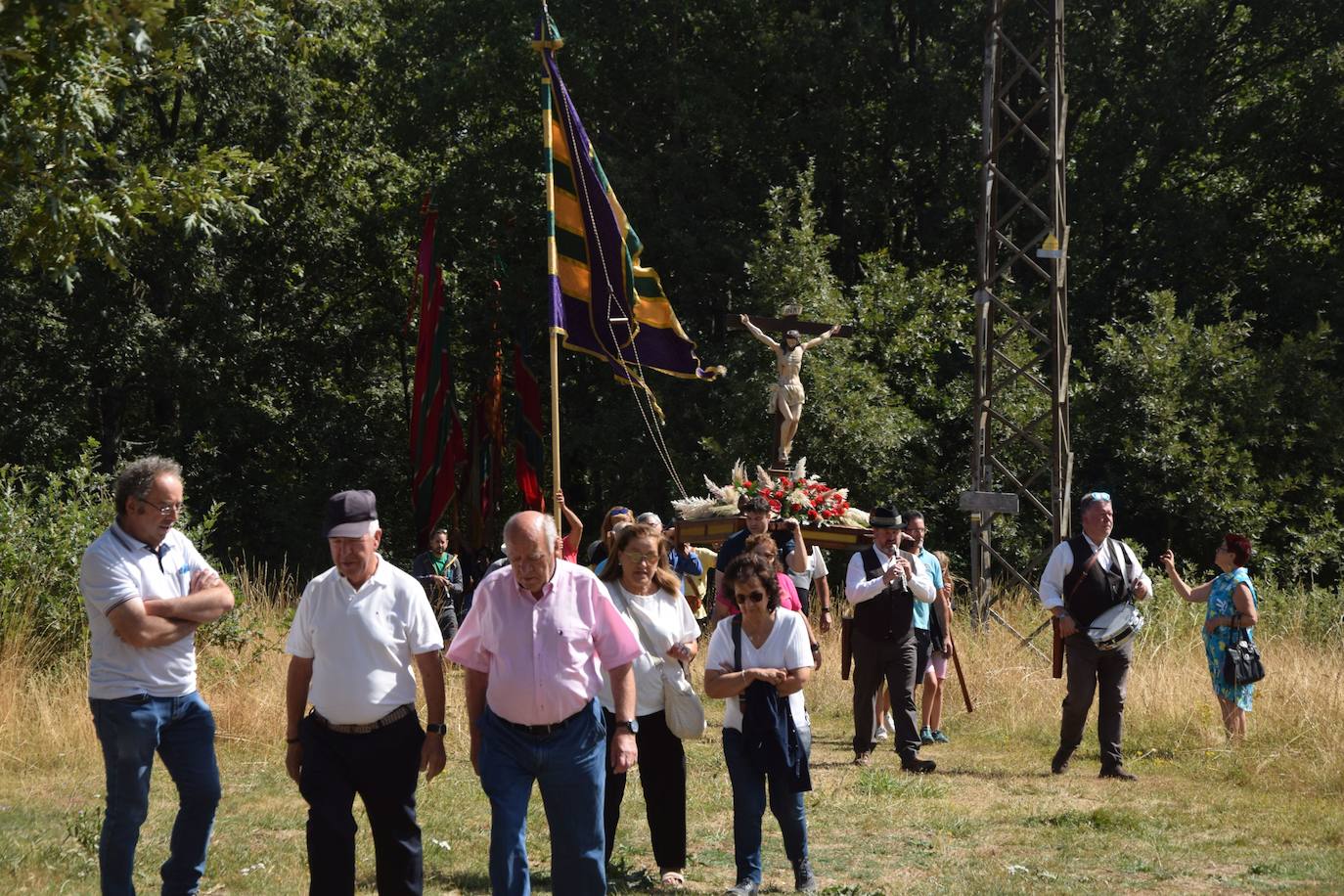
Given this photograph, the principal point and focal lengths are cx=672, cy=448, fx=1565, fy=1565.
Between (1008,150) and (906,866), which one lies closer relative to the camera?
(906,866)

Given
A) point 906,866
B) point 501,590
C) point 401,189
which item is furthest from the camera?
point 401,189

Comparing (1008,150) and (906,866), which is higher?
(1008,150)

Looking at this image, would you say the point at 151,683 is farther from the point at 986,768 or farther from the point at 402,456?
the point at 402,456

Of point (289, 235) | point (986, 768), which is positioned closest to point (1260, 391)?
point (986, 768)

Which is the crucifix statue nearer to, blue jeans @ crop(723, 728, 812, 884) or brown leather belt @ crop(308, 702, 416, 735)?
blue jeans @ crop(723, 728, 812, 884)

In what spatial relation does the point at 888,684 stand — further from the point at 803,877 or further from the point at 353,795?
the point at 353,795

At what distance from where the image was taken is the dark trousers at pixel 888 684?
10.7 metres

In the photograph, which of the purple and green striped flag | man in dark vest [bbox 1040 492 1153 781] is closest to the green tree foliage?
the purple and green striped flag

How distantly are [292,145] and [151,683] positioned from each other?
2661cm

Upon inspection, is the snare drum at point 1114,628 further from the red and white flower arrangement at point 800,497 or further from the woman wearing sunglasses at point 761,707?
the red and white flower arrangement at point 800,497


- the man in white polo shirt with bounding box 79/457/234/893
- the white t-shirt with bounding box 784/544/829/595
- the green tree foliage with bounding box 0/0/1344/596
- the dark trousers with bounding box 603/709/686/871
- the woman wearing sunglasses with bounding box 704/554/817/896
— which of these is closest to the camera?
the man in white polo shirt with bounding box 79/457/234/893

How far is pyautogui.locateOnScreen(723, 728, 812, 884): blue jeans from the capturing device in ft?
23.4

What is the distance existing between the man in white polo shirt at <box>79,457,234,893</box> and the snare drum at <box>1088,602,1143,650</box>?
6163 millimetres

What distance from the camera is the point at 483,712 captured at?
6027 millimetres
